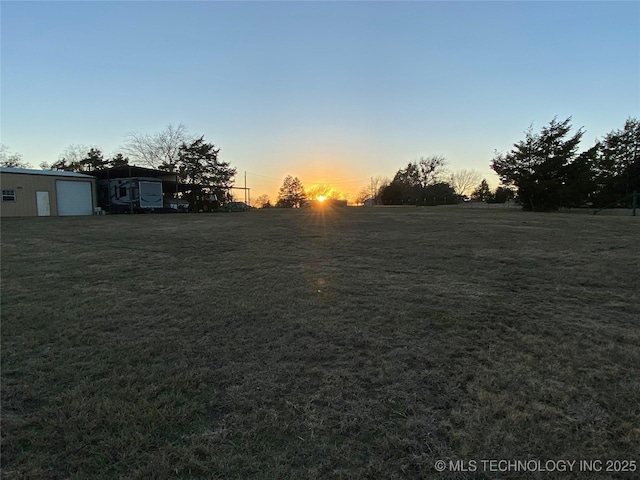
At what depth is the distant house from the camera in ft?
67.9

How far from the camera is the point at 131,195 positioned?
25.0m

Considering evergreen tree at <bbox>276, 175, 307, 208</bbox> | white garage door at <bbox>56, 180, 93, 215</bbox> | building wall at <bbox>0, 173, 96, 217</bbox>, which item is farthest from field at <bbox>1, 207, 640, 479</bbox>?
evergreen tree at <bbox>276, 175, 307, 208</bbox>

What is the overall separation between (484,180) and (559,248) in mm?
58382

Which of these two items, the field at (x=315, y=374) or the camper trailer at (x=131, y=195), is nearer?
the field at (x=315, y=374)

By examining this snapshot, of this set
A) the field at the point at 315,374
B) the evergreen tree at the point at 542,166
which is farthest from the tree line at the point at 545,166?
the field at the point at 315,374

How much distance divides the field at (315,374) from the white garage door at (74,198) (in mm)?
22800

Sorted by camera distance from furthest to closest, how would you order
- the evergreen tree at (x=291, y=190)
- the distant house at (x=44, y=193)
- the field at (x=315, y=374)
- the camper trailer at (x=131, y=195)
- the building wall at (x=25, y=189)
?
1. the evergreen tree at (x=291, y=190)
2. the camper trailer at (x=131, y=195)
3. the distant house at (x=44, y=193)
4. the building wall at (x=25, y=189)
5. the field at (x=315, y=374)

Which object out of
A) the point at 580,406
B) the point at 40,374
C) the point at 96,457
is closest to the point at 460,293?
the point at 580,406

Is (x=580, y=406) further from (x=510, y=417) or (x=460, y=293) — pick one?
(x=460, y=293)

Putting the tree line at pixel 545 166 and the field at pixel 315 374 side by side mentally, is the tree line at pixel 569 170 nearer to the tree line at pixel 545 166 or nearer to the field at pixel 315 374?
the tree line at pixel 545 166

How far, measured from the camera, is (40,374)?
7.51ft

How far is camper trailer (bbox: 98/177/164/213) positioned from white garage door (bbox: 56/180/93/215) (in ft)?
4.95

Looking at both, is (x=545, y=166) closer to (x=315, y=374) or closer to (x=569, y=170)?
(x=569, y=170)

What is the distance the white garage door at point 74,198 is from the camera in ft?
75.9
